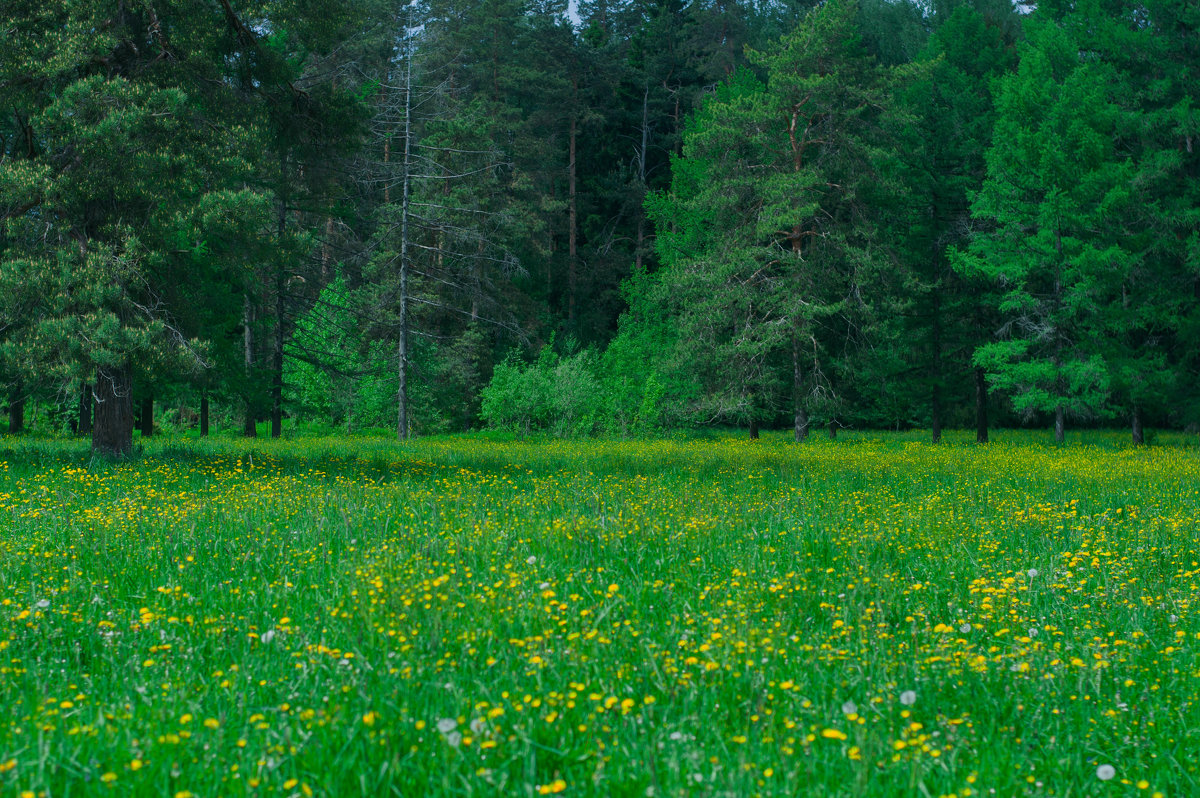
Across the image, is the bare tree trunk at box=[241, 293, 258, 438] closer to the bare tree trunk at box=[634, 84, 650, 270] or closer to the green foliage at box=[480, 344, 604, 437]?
the green foliage at box=[480, 344, 604, 437]

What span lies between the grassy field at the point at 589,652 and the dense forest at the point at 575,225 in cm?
568

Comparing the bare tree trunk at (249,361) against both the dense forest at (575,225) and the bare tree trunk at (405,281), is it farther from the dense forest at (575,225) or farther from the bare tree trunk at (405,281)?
the bare tree trunk at (405,281)

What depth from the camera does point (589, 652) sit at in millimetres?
3822

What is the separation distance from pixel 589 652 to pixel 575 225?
133 ft

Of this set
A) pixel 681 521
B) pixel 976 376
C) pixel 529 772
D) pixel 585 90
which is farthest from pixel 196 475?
pixel 585 90

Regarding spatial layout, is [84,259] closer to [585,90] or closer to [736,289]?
[736,289]

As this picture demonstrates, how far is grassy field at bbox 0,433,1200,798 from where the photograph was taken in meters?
2.80

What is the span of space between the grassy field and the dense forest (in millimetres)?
5676

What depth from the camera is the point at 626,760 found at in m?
2.85

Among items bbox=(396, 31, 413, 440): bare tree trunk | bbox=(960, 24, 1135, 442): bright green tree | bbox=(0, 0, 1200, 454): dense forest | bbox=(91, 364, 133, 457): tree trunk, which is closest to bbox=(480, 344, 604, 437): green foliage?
bbox=(0, 0, 1200, 454): dense forest

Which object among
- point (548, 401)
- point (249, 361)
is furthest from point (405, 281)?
point (548, 401)

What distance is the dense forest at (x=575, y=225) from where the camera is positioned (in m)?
11.5

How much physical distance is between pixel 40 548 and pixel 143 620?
2698 mm

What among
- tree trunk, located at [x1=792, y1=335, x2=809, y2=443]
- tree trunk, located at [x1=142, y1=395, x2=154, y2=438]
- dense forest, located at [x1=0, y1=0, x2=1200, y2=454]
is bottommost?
tree trunk, located at [x1=142, y1=395, x2=154, y2=438]
